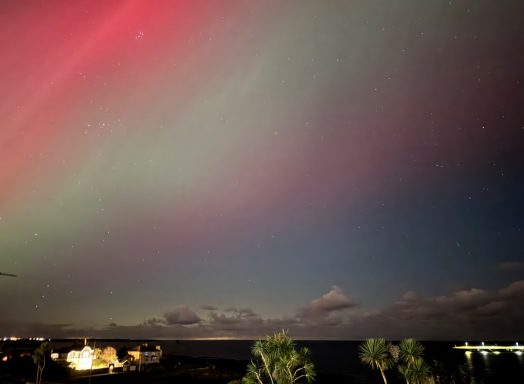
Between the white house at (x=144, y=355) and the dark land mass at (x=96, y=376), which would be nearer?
the dark land mass at (x=96, y=376)

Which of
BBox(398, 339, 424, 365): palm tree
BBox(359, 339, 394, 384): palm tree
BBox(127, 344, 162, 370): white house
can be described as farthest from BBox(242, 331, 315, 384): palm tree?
BBox(127, 344, 162, 370): white house

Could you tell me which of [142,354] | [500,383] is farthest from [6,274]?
[500,383]

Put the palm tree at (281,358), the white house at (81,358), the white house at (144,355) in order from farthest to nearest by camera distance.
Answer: the white house at (144,355) < the white house at (81,358) < the palm tree at (281,358)

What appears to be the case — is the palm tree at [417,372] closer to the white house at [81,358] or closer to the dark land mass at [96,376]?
the dark land mass at [96,376]

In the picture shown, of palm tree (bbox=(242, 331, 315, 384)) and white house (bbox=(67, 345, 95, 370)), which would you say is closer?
palm tree (bbox=(242, 331, 315, 384))

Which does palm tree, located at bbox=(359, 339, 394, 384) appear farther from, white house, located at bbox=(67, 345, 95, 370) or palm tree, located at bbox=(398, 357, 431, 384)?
white house, located at bbox=(67, 345, 95, 370)

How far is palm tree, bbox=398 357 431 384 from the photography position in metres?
24.9

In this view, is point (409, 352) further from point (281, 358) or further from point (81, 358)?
point (81, 358)

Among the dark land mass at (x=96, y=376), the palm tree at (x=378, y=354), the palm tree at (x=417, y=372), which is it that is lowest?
the dark land mass at (x=96, y=376)

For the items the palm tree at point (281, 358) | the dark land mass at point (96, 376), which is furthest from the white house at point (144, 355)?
the palm tree at point (281, 358)

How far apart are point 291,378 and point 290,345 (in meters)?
2.39

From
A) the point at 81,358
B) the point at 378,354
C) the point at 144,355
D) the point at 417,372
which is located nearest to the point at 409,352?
the point at 417,372

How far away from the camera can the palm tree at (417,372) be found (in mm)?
24875

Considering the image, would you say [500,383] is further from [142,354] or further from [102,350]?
[102,350]
